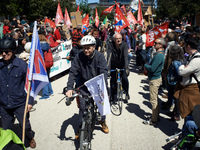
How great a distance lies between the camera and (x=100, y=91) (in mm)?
3209

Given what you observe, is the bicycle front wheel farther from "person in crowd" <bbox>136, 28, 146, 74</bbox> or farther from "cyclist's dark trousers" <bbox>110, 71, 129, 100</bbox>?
"person in crowd" <bbox>136, 28, 146, 74</bbox>

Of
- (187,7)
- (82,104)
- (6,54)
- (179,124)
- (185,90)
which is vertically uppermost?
(187,7)

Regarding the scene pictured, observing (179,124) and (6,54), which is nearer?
(6,54)

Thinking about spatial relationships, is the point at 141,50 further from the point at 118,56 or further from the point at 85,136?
the point at 85,136

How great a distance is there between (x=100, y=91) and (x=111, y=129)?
189cm

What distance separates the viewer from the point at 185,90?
3.67 meters

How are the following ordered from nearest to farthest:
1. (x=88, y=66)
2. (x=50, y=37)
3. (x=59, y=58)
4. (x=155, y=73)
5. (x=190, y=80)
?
(x=190, y=80) → (x=88, y=66) → (x=155, y=73) → (x=50, y=37) → (x=59, y=58)

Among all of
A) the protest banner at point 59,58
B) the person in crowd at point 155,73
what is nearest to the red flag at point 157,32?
the person in crowd at point 155,73

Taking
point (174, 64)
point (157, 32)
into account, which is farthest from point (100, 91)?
point (157, 32)

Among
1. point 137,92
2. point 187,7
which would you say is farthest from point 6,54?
point 187,7

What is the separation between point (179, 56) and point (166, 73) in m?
0.61

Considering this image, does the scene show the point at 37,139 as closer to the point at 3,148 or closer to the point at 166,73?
the point at 3,148

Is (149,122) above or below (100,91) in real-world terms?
below

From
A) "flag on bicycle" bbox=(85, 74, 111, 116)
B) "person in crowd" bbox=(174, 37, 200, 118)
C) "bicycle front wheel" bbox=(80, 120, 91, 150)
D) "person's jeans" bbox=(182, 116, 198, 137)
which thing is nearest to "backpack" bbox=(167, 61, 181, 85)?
"person in crowd" bbox=(174, 37, 200, 118)
